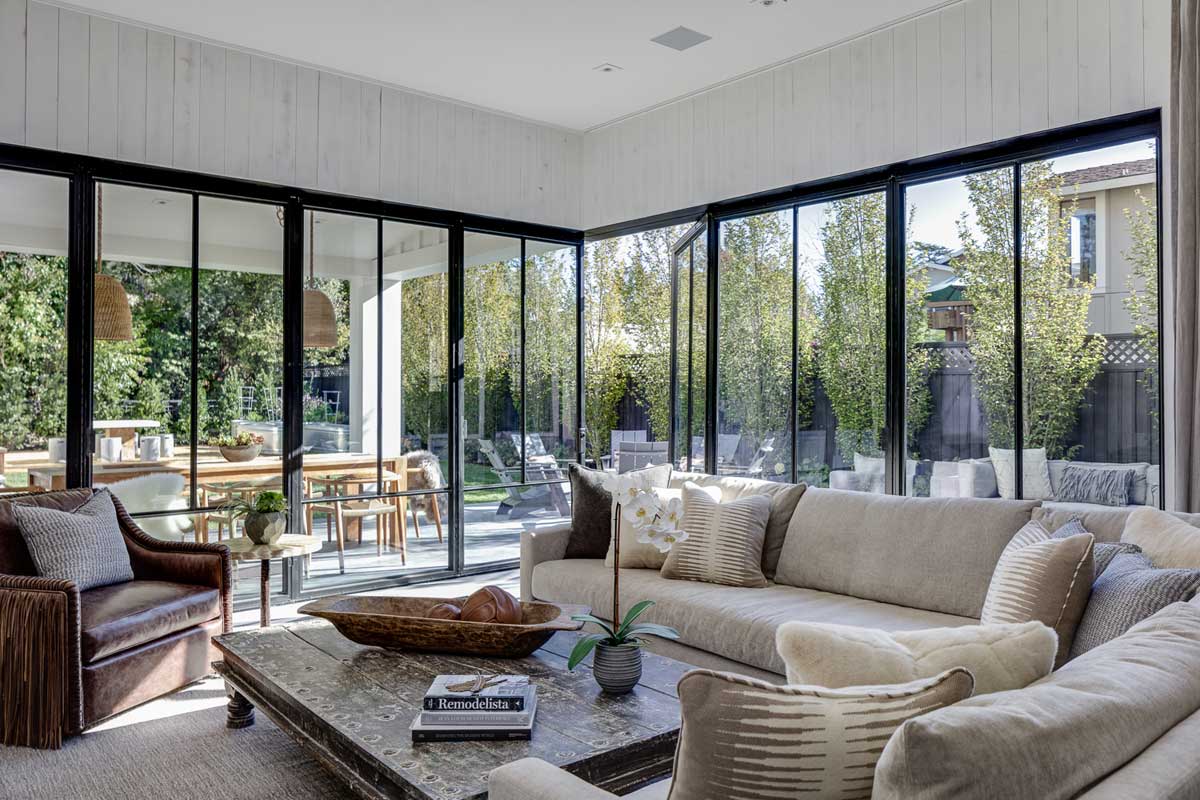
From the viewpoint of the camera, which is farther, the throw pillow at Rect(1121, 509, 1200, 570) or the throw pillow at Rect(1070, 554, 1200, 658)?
the throw pillow at Rect(1121, 509, 1200, 570)

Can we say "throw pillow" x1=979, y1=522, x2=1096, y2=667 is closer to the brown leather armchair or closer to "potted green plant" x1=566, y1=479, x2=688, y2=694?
"potted green plant" x1=566, y1=479, x2=688, y2=694

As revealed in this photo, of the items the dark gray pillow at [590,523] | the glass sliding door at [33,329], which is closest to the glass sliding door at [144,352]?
the glass sliding door at [33,329]

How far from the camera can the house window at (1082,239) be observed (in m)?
3.61

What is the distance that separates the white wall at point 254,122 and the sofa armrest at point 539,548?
2422 millimetres

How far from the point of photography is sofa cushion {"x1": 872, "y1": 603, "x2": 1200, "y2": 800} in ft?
2.99

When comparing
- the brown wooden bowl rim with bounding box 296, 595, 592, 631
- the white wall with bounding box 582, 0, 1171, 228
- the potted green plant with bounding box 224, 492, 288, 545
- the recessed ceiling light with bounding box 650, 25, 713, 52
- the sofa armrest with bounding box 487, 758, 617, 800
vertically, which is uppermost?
the recessed ceiling light with bounding box 650, 25, 713, 52

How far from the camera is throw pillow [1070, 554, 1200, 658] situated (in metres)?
1.87

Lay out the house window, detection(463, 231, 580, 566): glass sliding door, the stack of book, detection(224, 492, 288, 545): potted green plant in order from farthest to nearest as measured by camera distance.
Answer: detection(463, 231, 580, 566): glass sliding door < detection(224, 492, 288, 545): potted green plant < the house window < the stack of book

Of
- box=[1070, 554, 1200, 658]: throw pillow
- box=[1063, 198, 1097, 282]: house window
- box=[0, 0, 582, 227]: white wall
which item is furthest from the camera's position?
box=[0, 0, 582, 227]: white wall

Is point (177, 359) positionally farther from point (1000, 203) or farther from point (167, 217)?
point (1000, 203)

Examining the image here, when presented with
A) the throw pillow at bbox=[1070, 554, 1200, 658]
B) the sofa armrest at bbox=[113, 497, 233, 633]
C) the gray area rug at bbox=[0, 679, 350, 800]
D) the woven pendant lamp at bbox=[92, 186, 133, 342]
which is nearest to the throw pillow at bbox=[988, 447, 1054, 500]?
the throw pillow at bbox=[1070, 554, 1200, 658]

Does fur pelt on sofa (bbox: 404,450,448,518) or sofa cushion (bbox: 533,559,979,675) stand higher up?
fur pelt on sofa (bbox: 404,450,448,518)

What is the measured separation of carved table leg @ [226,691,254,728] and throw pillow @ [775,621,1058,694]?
2379 mm

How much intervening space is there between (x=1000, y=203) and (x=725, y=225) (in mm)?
1713
